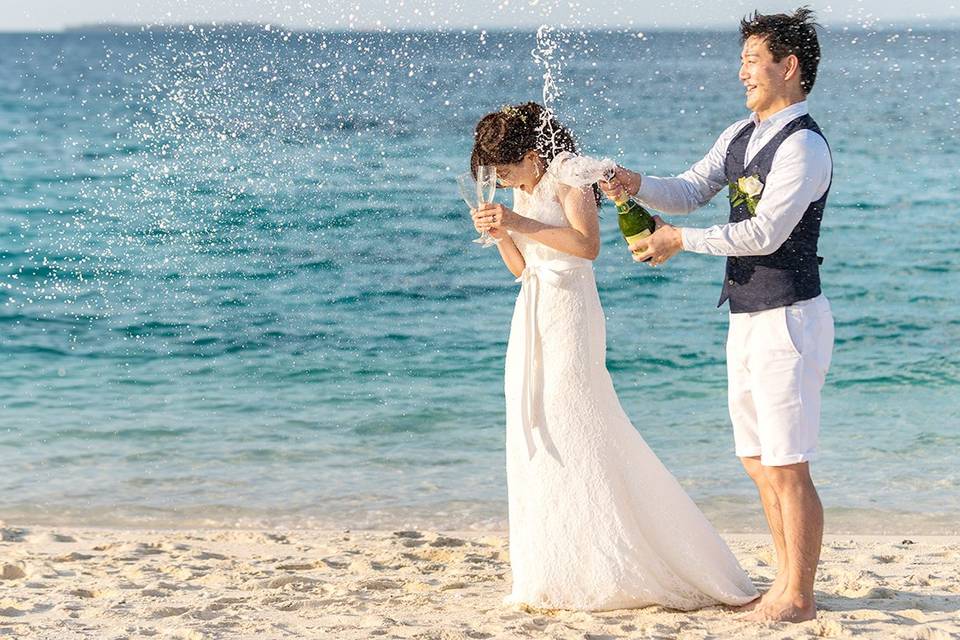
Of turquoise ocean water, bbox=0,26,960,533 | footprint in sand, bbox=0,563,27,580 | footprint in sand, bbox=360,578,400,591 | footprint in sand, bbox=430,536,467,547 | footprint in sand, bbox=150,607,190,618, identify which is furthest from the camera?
turquoise ocean water, bbox=0,26,960,533

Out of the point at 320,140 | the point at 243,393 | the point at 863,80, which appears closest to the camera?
the point at 243,393

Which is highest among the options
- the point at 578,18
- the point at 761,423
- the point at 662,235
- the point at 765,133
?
the point at 578,18

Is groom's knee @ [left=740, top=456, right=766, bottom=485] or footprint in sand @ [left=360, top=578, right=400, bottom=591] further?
footprint in sand @ [left=360, top=578, right=400, bottom=591]

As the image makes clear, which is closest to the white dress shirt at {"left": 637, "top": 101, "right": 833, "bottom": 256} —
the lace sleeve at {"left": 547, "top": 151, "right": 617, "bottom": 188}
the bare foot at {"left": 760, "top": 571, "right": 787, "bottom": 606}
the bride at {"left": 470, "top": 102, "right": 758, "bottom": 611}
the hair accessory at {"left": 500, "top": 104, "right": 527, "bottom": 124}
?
the lace sleeve at {"left": 547, "top": 151, "right": 617, "bottom": 188}

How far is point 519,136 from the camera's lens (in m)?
4.82

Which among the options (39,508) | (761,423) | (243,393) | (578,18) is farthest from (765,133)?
(578,18)

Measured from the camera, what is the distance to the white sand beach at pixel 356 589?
4.77m

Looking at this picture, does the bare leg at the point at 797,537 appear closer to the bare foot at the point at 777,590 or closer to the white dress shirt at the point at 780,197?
the bare foot at the point at 777,590

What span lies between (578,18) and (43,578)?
236ft

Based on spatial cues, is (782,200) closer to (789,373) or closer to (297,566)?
(789,373)

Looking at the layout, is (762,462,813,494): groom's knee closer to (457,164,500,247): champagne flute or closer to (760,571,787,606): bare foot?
(760,571,787,606): bare foot

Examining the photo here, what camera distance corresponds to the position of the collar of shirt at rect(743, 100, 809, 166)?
4.59 metres

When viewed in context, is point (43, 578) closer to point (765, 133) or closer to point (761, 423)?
point (761, 423)

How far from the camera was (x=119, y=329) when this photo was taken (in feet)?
46.5
